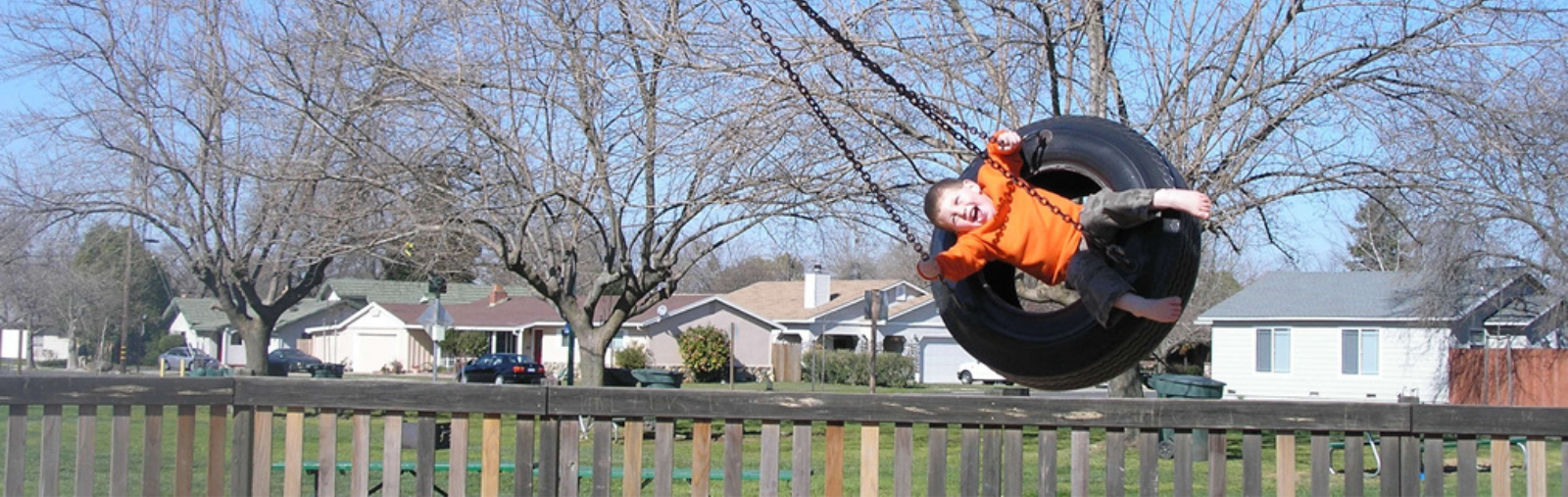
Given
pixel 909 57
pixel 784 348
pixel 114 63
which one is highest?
pixel 114 63

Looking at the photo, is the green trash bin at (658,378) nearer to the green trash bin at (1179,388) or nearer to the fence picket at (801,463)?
the green trash bin at (1179,388)

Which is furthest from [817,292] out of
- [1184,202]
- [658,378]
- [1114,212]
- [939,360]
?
[1184,202]

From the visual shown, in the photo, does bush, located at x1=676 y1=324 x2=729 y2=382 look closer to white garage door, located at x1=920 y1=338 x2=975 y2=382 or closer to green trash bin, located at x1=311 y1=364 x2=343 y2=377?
white garage door, located at x1=920 y1=338 x2=975 y2=382

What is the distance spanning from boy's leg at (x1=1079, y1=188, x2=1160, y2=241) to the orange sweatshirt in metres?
0.09

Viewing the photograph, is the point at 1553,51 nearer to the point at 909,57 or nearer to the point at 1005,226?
the point at 909,57

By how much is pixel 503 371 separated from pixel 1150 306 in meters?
30.6

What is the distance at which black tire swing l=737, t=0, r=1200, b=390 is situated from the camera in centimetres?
329

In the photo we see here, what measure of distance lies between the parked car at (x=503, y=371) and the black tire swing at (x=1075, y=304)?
26619mm

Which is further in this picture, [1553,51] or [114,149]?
[114,149]

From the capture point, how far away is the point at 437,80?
37.6 feet

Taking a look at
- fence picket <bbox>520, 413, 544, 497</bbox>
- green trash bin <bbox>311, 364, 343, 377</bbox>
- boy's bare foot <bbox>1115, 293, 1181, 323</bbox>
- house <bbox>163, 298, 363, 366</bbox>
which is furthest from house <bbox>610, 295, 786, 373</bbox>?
boy's bare foot <bbox>1115, 293, 1181, 323</bbox>

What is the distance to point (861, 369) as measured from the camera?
3769cm

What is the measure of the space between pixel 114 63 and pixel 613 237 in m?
8.67

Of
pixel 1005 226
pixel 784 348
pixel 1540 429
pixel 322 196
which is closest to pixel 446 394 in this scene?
pixel 1005 226
